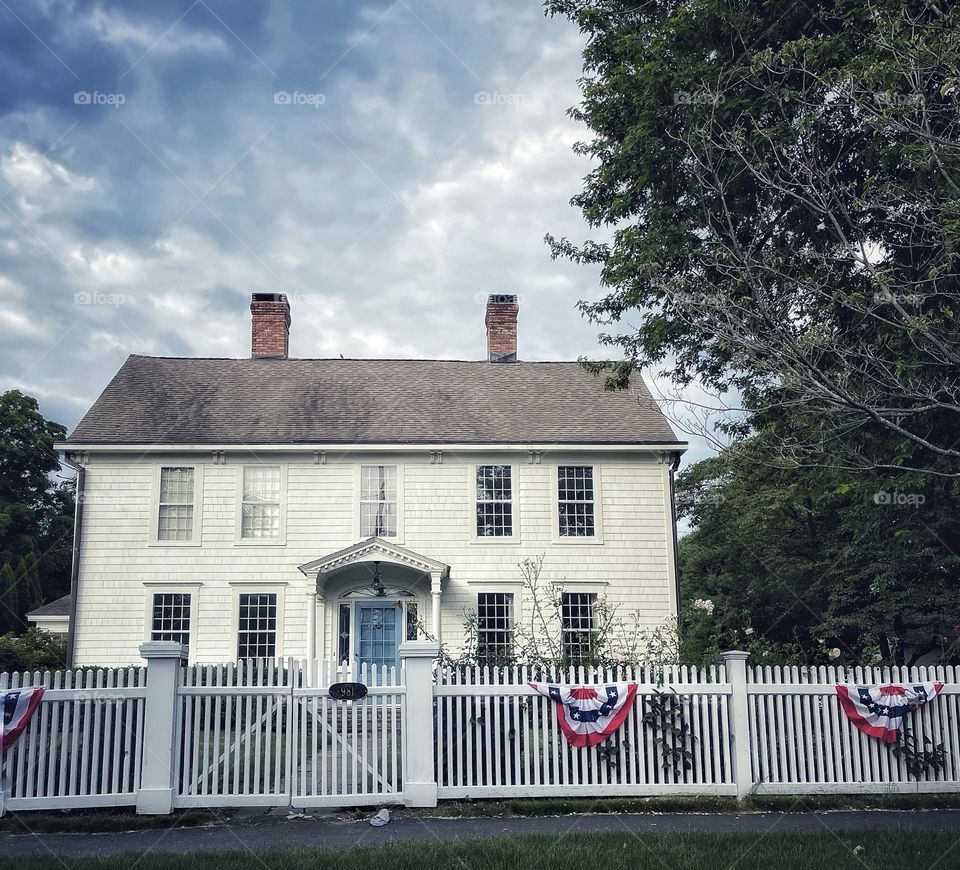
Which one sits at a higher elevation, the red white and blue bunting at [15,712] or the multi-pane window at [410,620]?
the multi-pane window at [410,620]

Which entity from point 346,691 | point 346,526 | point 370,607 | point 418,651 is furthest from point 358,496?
point 346,691

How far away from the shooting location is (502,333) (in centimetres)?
2419

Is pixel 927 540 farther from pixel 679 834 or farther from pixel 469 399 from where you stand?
pixel 469 399

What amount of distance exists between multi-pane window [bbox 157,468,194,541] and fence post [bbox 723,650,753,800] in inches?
526

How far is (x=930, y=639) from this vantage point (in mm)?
18328

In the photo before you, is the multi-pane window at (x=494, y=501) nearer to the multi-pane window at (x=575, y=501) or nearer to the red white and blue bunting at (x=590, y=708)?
the multi-pane window at (x=575, y=501)

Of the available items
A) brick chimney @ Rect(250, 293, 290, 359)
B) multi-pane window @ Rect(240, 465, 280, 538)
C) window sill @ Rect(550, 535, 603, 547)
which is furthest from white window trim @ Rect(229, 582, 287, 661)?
brick chimney @ Rect(250, 293, 290, 359)

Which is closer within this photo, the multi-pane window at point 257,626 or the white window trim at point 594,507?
the multi-pane window at point 257,626

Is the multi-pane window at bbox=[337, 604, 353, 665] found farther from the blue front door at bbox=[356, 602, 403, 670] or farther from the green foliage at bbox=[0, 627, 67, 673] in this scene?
the green foliage at bbox=[0, 627, 67, 673]

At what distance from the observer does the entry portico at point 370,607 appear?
18953mm

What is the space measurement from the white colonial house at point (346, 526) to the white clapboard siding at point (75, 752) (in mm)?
9060

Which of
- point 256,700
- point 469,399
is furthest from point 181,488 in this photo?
point 256,700

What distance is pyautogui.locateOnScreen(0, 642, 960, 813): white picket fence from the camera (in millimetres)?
9039

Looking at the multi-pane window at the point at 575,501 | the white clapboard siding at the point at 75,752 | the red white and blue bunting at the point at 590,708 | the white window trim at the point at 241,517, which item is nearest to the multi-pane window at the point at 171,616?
the white window trim at the point at 241,517
